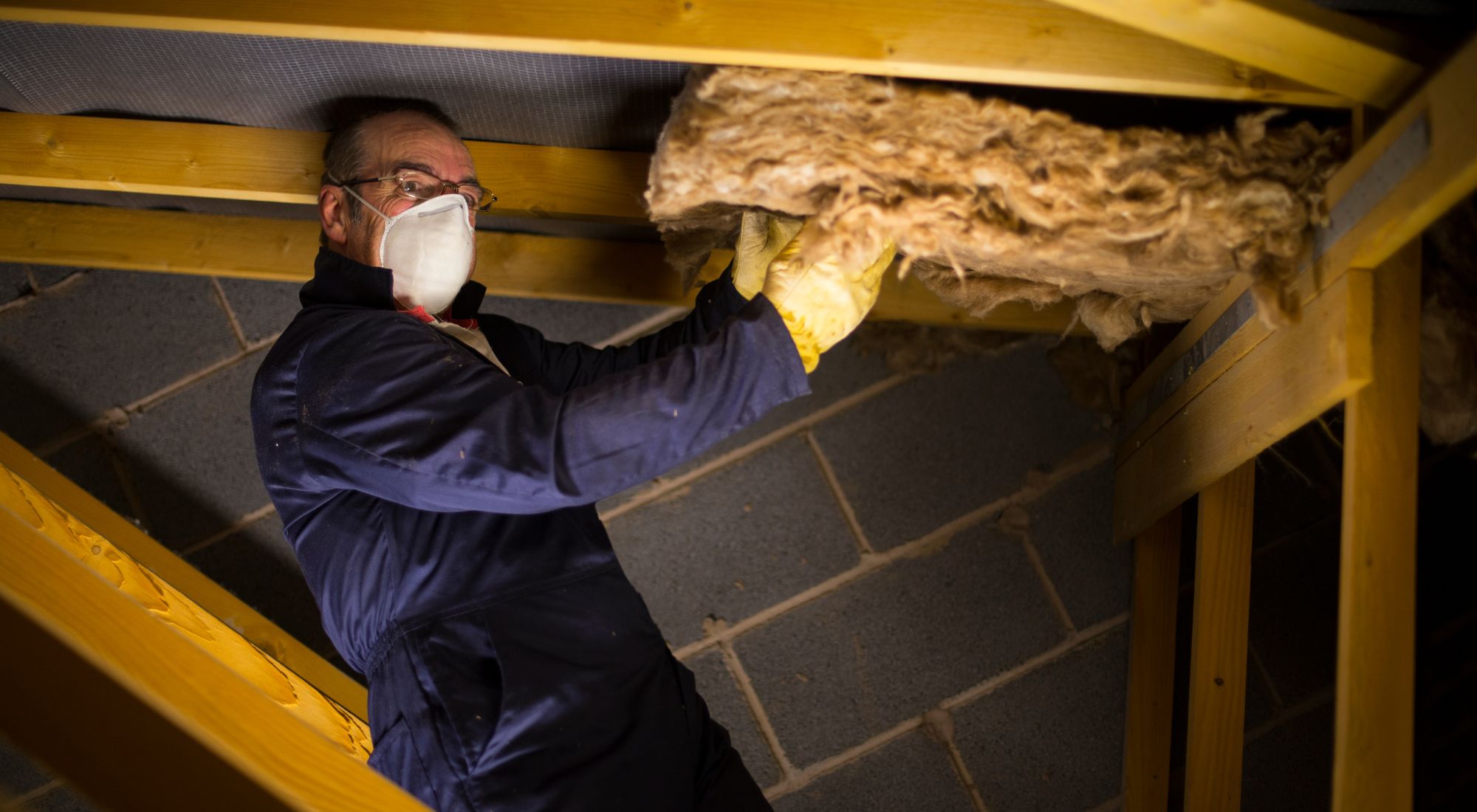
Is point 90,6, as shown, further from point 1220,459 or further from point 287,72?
point 1220,459

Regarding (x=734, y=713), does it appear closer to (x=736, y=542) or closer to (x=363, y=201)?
(x=736, y=542)

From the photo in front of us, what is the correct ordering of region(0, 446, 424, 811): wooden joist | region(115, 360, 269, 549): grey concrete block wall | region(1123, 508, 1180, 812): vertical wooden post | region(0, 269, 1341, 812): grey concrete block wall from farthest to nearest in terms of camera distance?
region(115, 360, 269, 549): grey concrete block wall
region(0, 269, 1341, 812): grey concrete block wall
region(1123, 508, 1180, 812): vertical wooden post
region(0, 446, 424, 811): wooden joist

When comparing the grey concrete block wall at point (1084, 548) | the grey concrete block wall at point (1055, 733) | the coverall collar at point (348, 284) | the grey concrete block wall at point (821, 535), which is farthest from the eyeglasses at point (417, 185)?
the grey concrete block wall at point (1055, 733)

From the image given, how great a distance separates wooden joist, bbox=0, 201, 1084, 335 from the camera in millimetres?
2039

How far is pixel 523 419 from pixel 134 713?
1.74 ft

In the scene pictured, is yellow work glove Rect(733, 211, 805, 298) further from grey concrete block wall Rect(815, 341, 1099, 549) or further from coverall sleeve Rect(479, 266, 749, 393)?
grey concrete block wall Rect(815, 341, 1099, 549)

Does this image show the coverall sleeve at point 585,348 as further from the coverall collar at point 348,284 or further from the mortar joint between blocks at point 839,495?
the mortar joint between blocks at point 839,495

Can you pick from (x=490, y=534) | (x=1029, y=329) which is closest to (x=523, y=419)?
(x=490, y=534)

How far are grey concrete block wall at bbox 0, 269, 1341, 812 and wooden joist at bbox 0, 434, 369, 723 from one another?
0.17 metres

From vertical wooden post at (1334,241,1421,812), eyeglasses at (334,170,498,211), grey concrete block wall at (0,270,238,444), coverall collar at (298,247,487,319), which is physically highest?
grey concrete block wall at (0,270,238,444)

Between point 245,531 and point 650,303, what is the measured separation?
1.07 m

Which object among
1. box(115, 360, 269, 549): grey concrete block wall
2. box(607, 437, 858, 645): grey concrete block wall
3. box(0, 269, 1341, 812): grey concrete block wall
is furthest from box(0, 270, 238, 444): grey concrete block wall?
box(607, 437, 858, 645): grey concrete block wall

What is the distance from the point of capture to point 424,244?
59.4 inches

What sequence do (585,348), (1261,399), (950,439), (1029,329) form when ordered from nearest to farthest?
(1261,399) < (585,348) < (1029,329) < (950,439)
